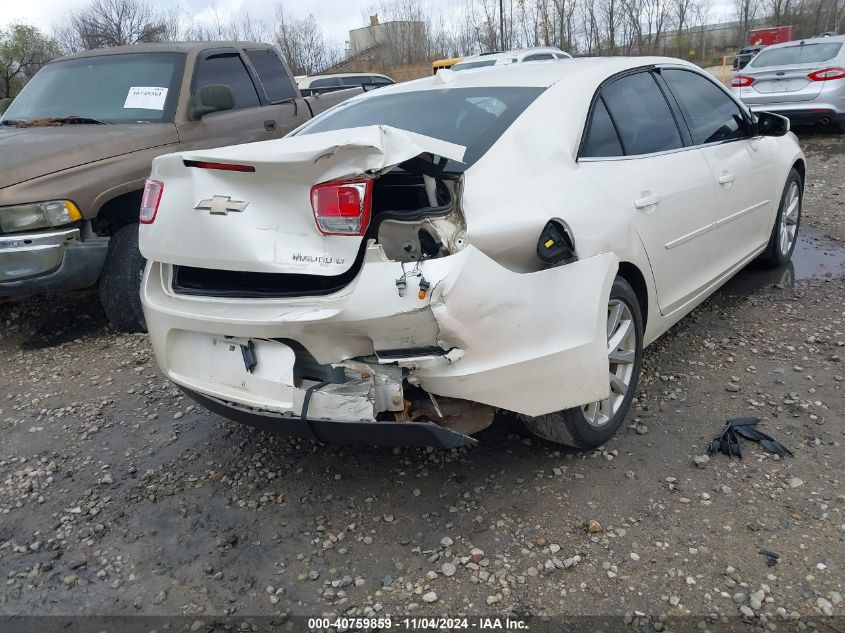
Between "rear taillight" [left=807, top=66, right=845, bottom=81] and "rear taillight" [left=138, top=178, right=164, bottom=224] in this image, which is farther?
"rear taillight" [left=807, top=66, right=845, bottom=81]

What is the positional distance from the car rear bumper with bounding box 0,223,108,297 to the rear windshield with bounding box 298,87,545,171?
1.85 m

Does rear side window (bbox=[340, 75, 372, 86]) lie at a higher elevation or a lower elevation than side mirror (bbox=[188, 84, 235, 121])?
lower

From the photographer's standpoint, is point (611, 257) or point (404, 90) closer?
point (611, 257)

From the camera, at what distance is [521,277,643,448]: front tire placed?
281 cm

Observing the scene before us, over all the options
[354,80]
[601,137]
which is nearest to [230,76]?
[601,137]

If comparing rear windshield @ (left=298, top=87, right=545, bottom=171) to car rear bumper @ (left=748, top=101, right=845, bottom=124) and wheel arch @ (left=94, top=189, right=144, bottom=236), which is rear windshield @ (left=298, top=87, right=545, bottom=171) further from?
car rear bumper @ (left=748, top=101, right=845, bottom=124)

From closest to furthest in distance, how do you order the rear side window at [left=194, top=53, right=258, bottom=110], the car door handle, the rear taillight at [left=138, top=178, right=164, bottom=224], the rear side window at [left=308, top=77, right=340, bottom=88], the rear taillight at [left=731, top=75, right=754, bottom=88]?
the rear taillight at [left=138, top=178, right=164, bottom=224] → the car door handle → the rear side window at [left=194, top=53, right=258, bottom=110] → the rear taillight at [left=731, top=75, right=754, bottom=88] → the rear side window at [left=308, top=77, right=340, bottom=88]

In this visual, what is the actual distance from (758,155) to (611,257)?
233 centimetres

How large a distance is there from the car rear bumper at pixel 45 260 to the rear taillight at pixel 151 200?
196 centimetres

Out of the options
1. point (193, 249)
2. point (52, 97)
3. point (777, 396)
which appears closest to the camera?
point (193, 249)

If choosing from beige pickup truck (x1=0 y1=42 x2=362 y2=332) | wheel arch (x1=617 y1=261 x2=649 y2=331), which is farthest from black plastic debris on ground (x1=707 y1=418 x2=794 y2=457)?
beige pickup truck (x1=0 y1=42 x2=362 y2=332)

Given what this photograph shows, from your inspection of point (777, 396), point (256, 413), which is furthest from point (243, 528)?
point (777, 396)

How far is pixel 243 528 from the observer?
8.98 ft

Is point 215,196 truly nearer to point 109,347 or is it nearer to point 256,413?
point 256,413
